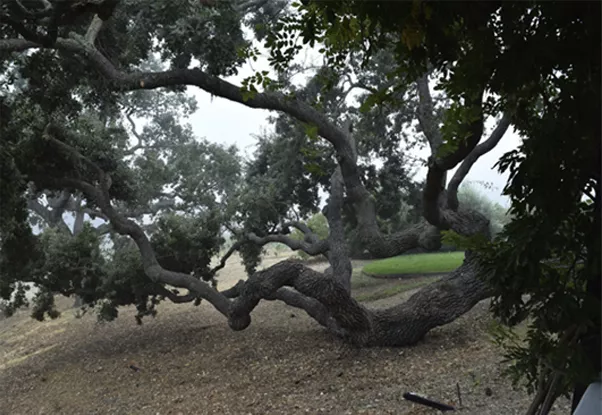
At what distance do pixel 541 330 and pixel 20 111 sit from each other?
15.1 ft

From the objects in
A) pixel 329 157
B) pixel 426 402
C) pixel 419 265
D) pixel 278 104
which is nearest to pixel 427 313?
pixel 426 402

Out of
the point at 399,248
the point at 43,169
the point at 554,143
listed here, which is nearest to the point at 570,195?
the point at 554,143

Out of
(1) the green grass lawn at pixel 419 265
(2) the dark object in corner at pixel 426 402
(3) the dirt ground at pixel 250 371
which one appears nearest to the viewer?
(2) the dark object in corner at pixel 426 402

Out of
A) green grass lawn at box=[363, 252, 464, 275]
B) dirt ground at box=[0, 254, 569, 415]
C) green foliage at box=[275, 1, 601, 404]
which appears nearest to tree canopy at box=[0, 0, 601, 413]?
green foliage at box=[275, 1, 601, 404]

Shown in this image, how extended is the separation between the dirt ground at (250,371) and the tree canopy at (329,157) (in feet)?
1.17

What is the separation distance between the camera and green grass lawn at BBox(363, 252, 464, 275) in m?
7.92

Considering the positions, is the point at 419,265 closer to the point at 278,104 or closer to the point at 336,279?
the point at 336,279

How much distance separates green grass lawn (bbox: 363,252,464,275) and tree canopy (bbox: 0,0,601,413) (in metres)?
0.75

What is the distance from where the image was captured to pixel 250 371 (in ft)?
14.2

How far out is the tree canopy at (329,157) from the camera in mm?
894

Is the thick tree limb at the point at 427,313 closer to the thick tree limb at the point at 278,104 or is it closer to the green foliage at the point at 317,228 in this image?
the thick tree limb at the point at 278,104

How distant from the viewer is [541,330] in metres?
1.02

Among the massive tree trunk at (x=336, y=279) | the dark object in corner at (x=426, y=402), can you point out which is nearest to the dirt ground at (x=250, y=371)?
the dark object in corner at (x=426, y=402)

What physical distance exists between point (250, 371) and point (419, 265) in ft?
15.6
